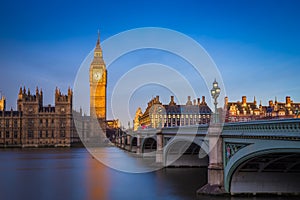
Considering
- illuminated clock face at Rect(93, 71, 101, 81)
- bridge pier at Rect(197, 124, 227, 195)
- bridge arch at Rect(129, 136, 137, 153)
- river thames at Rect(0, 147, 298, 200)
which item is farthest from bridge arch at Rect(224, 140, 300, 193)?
illuminated clock face at Rect(93, 71, 101, 81)

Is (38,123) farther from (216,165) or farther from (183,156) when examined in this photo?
(216,165)

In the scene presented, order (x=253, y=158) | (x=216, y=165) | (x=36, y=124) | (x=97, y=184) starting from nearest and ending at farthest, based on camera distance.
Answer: (x=253, y=158) < (x=216, y=165) < (x=97, y=184) < (x=36, y=124)

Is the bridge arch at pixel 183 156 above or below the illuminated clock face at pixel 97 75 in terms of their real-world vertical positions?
below

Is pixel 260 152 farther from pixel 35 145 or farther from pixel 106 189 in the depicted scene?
pixel 35 145

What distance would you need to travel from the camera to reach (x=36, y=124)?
120500 millimetres

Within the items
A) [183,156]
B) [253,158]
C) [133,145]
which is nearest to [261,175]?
[253,158]

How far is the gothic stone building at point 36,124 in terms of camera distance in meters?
119

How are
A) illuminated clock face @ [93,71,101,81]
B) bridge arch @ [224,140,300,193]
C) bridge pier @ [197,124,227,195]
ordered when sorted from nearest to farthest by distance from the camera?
bridge arch @ [224,140,300,193] < bridge pier @ [197,124,227,195] < illuminated clock face @ [93,71,101,81]

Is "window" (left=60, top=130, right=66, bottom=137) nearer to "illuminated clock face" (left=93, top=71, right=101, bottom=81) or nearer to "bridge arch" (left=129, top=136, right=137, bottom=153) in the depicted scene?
"bridge arch" (left=129, top=136, right=137, bottom=153)

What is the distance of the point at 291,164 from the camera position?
77.0ft

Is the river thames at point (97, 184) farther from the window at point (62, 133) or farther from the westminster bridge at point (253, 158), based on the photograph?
the window at point (62, 133)

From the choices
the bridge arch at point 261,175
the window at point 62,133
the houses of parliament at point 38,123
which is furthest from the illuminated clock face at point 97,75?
the bridge arch at point 261,175

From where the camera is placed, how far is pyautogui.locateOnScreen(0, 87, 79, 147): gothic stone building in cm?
11888

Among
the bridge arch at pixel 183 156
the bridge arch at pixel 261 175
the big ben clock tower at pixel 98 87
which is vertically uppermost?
the big ben clock tower at pixel 98 87
